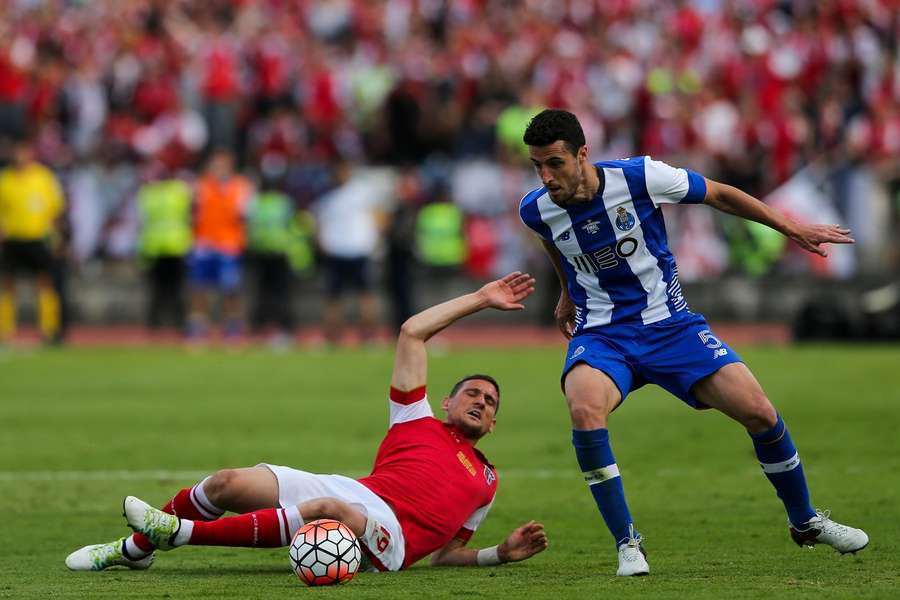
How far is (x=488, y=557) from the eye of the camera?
7559mm

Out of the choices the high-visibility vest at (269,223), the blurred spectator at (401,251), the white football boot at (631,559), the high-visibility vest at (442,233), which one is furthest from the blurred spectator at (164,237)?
the white football boot at (631,559)

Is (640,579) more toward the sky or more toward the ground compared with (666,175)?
more toward the ground

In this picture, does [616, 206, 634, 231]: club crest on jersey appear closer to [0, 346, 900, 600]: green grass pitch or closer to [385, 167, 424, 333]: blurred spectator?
[0, 346, 900, 600]: green grass pitch

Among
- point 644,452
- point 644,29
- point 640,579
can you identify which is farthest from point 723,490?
point 644,29

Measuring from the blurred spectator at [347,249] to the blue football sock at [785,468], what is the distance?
14.0 m

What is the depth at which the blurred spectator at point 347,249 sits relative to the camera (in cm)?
2156

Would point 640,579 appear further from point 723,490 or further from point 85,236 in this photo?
point 85,236

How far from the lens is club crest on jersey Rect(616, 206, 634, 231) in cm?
768

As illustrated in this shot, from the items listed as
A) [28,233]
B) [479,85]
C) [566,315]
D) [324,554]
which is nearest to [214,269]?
[28,233]

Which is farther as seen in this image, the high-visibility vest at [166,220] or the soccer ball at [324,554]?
the high-visibility vest at [166,220]

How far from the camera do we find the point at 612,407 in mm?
7422

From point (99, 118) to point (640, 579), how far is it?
20.4 m

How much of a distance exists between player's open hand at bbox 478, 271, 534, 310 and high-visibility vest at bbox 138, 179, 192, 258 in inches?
610

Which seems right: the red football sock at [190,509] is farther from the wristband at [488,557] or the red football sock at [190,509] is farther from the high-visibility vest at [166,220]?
the high-visibility vest at [166,220]
